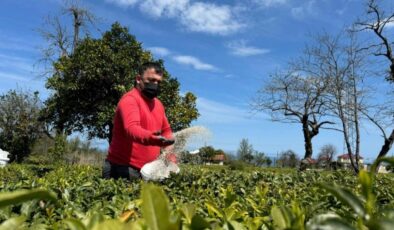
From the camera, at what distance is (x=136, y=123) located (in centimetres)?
421

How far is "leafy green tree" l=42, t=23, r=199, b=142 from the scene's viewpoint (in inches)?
930

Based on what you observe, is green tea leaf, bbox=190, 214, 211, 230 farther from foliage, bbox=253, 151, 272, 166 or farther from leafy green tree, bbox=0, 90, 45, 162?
foliage, bbox=253, 151, 272, 166

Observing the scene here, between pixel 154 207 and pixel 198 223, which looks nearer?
pixel 154 207

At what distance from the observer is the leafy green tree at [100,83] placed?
77.5 ft

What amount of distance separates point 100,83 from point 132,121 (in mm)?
20668

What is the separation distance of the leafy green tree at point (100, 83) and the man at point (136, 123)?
61.9 feet

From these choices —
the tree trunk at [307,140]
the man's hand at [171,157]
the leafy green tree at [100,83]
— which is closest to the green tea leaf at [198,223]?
the man's hand at [171,157]

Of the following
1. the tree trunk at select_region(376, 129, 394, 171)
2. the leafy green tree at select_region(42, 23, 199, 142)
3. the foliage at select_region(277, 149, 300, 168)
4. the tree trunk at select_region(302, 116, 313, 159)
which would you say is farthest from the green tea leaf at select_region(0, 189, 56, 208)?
the foliage at select_region(277, 149, 300, 168)

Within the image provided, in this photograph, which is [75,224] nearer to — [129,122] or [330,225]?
[330,225]

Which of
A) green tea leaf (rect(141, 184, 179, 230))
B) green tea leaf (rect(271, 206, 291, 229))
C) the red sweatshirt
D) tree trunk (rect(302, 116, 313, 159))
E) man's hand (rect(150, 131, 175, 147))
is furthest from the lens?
tree trunk (rect(302, 116, 313, 159))

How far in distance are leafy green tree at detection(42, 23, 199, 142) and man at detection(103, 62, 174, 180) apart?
1887 cm

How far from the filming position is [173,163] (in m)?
4.39

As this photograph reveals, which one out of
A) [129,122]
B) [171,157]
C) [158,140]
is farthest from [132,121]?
[171,157]

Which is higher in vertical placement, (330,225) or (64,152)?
(64,152)
